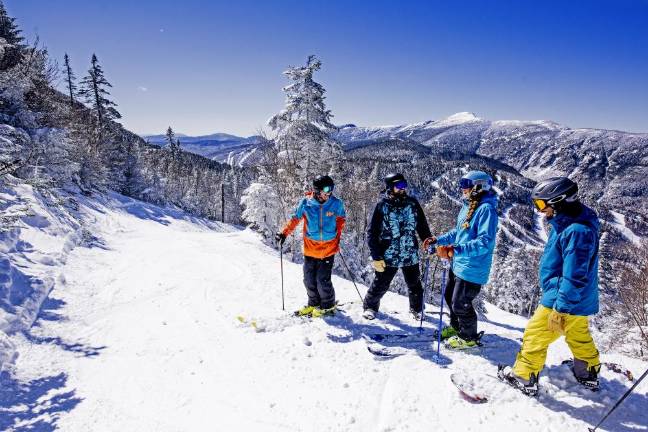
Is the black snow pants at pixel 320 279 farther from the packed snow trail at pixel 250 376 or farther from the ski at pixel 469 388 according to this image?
the ski at pixel 469 388

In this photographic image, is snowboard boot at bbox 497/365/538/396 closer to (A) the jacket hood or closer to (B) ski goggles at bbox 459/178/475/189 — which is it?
(A) the jacket hood

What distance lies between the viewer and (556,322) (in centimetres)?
341

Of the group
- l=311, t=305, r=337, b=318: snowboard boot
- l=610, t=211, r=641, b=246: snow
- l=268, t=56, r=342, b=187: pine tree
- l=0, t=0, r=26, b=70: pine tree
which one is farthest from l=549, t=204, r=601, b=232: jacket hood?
l=610, t=211, r=641, b=246: snow

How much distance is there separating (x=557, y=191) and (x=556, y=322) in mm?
1279

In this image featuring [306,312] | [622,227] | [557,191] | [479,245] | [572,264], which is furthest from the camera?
[622,227]

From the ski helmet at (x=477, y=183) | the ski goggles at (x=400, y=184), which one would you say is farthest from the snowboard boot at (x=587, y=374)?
the ski goggles at (x=400, y=184)

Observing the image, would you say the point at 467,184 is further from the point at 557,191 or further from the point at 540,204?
the point at 557,191

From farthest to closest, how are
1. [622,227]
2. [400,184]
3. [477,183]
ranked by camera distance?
Result: [622,227] < [400,184] < [477,183]

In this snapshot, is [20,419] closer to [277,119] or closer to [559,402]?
[559,402]

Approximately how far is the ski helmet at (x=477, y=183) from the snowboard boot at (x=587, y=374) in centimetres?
213

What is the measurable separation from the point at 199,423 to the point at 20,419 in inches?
76.8

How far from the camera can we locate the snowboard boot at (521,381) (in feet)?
11.6

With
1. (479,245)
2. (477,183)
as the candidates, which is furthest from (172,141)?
(479,245)

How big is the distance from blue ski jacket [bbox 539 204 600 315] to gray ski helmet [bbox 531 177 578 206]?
0.16 m
